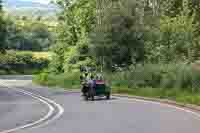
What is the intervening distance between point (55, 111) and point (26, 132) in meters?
9.52

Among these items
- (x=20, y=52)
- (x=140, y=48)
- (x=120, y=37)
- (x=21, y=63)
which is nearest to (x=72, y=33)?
(x=140, y=48)

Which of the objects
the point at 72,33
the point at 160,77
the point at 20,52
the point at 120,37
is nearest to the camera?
the point at 160,77

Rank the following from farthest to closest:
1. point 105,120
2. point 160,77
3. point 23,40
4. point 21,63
Result: point 23,40
point 21,63
point 160,77
point 105,120

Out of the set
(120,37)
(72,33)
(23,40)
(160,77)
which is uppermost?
(72,33)

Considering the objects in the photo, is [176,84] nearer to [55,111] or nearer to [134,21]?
[55,111]

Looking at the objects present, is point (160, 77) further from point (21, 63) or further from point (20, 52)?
point (20, 52)

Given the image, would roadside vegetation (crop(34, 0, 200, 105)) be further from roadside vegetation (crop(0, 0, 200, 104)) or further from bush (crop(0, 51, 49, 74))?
bush (crop(0, 51, 49, 74))

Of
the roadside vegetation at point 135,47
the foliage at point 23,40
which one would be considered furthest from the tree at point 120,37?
the foliage at point 23,40

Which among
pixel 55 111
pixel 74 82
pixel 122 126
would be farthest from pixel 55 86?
pixel 122 126

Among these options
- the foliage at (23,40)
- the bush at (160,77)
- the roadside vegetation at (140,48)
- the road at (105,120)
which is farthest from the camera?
the foliage at (23,40)

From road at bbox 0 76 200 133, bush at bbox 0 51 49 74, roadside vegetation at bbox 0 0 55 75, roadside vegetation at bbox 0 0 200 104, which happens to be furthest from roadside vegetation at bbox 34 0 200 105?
bush at bbox 0 51 49 74

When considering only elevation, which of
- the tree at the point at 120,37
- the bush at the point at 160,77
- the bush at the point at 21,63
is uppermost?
the tree at the point at 120,37

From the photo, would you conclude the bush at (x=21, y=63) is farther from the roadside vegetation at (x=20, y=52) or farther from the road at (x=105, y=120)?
the road at (x=105, y=120)

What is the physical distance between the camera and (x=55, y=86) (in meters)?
59.8
